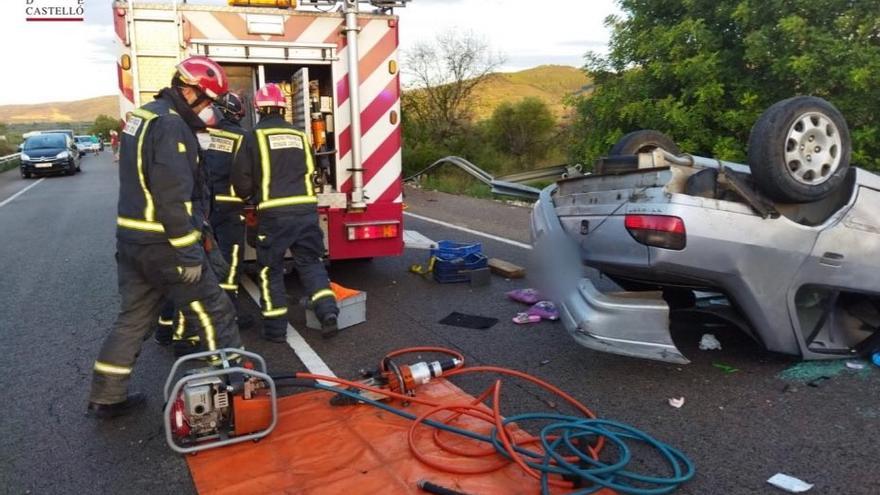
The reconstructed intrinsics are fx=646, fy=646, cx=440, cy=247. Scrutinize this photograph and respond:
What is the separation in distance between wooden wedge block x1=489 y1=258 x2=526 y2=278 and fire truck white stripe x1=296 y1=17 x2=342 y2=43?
281 cm

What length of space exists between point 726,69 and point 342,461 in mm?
9856

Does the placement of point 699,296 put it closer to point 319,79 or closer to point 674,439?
point 674,439

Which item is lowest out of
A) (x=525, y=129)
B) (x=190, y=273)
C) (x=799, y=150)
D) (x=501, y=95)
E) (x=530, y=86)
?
(x=190, y=273)

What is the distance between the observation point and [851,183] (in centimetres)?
393

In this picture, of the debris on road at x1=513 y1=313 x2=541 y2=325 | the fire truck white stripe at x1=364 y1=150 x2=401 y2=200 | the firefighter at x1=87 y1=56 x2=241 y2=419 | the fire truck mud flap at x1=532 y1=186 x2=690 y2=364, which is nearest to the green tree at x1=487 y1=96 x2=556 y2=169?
the fire truck white stripe at x1=364 y1=150 x2=401 y2=200

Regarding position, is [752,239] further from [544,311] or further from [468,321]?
[468,321]

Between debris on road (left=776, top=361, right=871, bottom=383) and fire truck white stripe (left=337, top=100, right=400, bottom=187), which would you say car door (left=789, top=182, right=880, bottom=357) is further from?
fire truck white stripe (left=337, top=100, right=400, bottom=187)

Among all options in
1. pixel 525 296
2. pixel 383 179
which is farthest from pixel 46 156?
pixel 525 296

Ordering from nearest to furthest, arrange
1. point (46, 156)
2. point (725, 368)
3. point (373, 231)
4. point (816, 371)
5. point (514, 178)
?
point (816, 371), point (725, 368), point (373, 231), point (514, 178), point (46, 156)

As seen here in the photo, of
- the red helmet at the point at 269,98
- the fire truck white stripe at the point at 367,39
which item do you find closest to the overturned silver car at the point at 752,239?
the red helmet at the point at 269,98

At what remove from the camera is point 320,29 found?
19.2 ft

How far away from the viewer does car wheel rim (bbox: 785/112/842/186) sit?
3.62 metres

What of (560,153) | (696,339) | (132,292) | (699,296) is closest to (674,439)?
(696,339)

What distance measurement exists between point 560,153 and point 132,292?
19.8 metres
